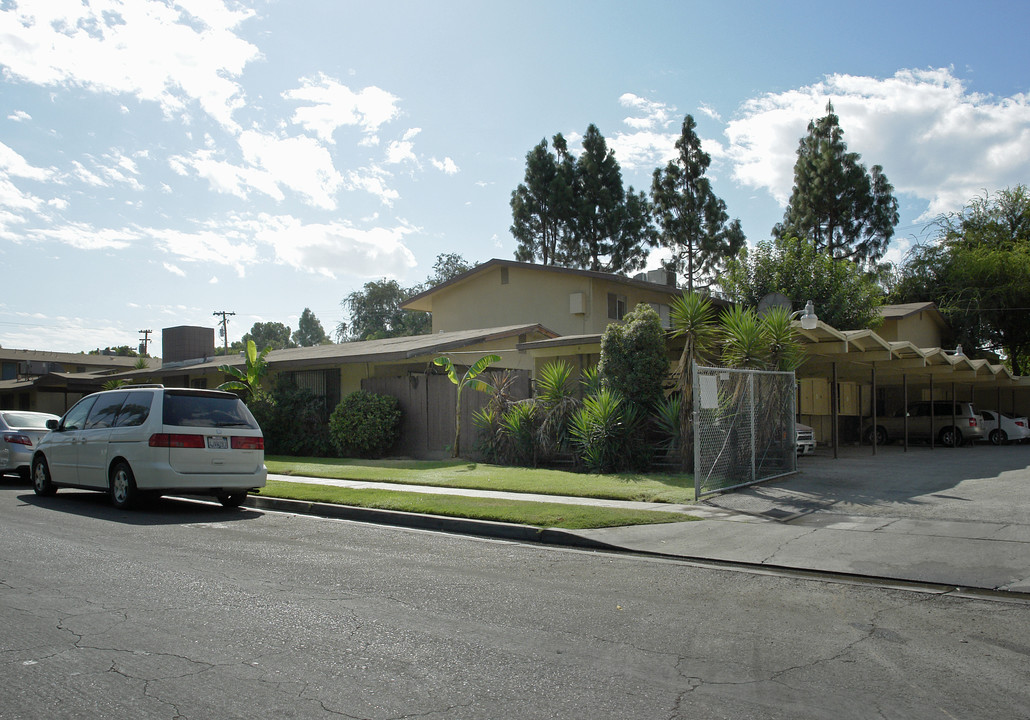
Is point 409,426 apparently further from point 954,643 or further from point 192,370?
point 954,643

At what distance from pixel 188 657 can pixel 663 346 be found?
12324 mm

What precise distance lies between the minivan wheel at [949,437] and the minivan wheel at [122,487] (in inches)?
1020

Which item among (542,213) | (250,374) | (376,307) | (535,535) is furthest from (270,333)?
(535,535)

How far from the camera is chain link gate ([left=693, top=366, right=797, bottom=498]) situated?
12.1m

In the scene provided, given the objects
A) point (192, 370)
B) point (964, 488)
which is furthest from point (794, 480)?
point (192, 370)

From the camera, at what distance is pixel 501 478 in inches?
573

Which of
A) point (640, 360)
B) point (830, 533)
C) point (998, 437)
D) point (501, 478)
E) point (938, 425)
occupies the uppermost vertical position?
point (640, 360)

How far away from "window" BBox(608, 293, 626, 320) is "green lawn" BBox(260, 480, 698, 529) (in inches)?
680

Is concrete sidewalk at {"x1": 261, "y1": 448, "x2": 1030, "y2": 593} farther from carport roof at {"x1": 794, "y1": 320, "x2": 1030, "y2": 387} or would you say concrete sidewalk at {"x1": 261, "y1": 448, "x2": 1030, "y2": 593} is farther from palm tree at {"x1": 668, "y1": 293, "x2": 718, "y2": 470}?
carport roof at {"x1": 794, "y1": 320, "x2": 1030, "y2": 387}

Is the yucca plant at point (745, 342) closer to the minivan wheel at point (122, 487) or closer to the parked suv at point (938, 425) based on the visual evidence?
the minivan wheel at point (122, 487)

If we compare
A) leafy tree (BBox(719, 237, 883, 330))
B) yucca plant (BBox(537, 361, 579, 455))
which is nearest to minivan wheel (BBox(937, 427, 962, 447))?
leafy tree (BBox(719, 237, 883, 330))

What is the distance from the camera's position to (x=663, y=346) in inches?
625

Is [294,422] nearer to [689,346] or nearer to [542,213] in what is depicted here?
[689,346]

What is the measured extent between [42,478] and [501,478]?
26.2 ft
